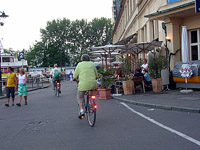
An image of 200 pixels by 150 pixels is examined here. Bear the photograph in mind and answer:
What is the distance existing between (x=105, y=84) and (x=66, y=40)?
68.5 meters

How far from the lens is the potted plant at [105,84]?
41.1 ft

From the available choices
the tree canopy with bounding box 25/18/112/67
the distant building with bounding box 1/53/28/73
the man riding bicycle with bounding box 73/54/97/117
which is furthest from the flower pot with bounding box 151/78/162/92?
the tree canopy with bounding box 25/18/112/67

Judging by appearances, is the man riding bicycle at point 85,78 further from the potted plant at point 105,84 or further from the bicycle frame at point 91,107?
the potted plant at point 105,84

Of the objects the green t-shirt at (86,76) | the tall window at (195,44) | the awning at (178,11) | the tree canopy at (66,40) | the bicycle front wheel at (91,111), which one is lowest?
the bicycle front wheel at (91,111)

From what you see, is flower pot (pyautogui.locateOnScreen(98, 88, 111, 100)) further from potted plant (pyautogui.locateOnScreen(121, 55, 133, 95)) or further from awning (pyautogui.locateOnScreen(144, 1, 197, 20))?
awning (pyautogui.locateOnScreen(144, 1, 197, 20))

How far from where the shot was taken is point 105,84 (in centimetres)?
1280

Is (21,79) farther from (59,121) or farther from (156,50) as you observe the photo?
(156,50)

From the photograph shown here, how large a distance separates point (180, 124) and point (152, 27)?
51.3 ft

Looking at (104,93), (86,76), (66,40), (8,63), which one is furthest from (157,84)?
(66,40)

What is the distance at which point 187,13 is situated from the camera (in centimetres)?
1382

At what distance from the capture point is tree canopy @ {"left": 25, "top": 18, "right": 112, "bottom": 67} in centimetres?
7738

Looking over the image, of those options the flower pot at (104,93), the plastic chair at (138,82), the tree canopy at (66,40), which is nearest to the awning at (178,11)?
the plastic chair at (138,82)

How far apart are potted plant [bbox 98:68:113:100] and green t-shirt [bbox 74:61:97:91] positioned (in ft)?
18.6

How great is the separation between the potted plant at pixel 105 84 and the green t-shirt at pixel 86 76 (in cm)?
567
